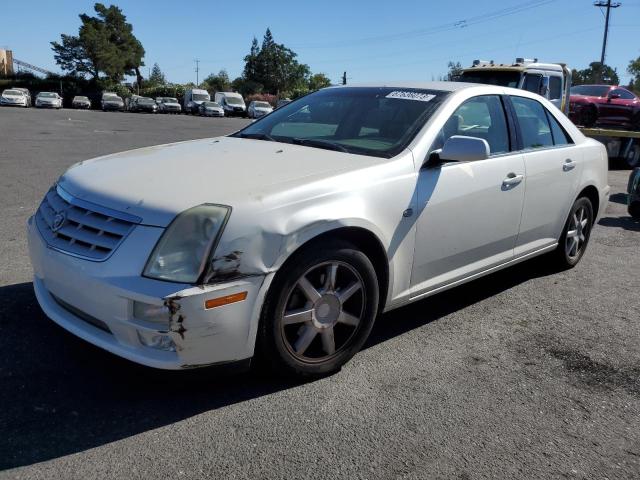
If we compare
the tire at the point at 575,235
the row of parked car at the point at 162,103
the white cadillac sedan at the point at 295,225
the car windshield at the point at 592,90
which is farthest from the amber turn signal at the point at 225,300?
the row of parked car at the point at 162,103

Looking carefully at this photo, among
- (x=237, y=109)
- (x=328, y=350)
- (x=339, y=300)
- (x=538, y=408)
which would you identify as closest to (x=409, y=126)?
(x=339, y=300)

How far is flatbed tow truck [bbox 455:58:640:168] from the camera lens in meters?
13.6

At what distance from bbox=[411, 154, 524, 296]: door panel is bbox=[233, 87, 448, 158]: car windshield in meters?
0.37

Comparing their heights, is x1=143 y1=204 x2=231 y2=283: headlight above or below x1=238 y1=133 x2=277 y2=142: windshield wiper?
below

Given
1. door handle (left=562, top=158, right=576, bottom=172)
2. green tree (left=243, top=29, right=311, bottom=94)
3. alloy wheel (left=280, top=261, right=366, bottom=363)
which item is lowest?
alloy wheel (left=280, top=261, right=366, bottom=363)

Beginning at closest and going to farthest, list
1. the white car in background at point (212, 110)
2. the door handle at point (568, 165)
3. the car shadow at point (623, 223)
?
the door handle at point (568, 165) → the car shadow at point (623, 223) → the white car in background at point (212, 110)

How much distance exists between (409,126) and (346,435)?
1992mm

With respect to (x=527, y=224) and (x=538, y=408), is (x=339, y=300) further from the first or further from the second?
(x=527, y=224)

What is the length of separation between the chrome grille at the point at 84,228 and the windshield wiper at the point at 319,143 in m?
1.46

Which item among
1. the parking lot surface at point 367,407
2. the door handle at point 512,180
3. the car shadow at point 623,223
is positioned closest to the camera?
the parking lot surface at point 367,407

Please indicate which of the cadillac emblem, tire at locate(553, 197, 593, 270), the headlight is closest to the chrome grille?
the cadillac emblem

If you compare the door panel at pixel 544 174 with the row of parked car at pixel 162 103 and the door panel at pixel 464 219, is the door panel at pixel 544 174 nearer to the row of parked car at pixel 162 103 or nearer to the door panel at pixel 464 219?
the door panel at pixel 464 219

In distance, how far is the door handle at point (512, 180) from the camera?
161 inches

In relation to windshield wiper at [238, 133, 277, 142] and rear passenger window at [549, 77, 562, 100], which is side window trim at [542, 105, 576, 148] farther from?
rear passenger window at [549, 77, 562, 100]
